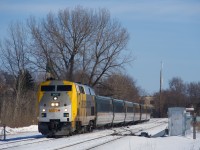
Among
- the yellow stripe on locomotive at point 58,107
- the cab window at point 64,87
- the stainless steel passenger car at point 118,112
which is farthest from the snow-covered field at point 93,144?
the stainless steel passenger car at point 118,112

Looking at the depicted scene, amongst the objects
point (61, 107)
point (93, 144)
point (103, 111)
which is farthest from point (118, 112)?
point (93, 144)

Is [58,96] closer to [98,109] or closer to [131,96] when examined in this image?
[98,109]

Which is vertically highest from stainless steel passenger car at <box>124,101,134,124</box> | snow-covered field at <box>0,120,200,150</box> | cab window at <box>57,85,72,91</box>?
cab window at <box>57,85,72,91</box>

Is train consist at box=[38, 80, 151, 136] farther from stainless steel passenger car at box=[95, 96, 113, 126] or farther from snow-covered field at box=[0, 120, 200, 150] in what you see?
stainless steel passenger car at box=[95, 96, 113, 126]

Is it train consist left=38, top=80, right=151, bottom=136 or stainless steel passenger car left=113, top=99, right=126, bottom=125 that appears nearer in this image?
train consist left=38, top=80, right=151, bottom=136

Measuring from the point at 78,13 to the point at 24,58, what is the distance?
10158 millimetres

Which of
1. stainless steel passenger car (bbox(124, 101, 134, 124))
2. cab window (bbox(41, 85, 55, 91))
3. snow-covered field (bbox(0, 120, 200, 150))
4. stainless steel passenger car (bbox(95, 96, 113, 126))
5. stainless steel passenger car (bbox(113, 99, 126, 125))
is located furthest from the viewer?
stainless steel passenger car (bbox(124, 101, 134, 124))

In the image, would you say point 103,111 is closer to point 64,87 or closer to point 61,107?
point 64,87

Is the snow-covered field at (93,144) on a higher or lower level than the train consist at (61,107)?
lower

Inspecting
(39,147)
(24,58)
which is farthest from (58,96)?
(24,58)

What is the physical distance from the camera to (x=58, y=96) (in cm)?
2764

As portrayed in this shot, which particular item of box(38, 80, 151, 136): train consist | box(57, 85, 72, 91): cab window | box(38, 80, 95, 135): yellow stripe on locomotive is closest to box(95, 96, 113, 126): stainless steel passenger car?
box(38, 80, 151, 136): train consist

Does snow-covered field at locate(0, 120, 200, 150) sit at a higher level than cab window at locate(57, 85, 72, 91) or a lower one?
lower

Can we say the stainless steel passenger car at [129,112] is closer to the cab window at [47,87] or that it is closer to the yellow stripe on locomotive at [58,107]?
the yellow stripe on locomotive at [58,107]
